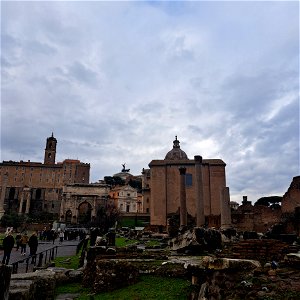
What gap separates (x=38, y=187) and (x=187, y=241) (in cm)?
7319

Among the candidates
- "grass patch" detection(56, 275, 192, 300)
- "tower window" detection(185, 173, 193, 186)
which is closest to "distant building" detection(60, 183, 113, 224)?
"tower window" detection(185, 173, 193, 186)

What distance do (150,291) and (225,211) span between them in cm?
1538

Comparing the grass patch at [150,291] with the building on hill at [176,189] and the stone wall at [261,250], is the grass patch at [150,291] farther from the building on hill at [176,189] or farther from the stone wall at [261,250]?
the building on hill at [176,189]

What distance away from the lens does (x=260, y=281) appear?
4.56 metres

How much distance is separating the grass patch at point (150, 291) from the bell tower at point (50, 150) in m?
78.7

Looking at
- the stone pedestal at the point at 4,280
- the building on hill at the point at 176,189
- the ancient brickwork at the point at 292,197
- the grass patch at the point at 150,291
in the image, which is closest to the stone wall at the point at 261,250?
the grass patch at the point at 150,291

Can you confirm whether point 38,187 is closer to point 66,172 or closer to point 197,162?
point 66,172

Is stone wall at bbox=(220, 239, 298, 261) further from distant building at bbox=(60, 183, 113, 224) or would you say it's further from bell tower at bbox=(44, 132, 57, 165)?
bell tower at bbox=(44, 132, 57, 165)

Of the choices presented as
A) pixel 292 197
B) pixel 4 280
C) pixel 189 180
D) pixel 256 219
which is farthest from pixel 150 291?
pixel 189 180

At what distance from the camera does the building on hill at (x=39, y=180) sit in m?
75.6

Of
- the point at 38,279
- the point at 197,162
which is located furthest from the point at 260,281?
the point at 197,162

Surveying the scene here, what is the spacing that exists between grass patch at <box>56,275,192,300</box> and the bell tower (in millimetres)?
78726

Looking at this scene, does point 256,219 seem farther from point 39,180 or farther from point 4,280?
point 39,180

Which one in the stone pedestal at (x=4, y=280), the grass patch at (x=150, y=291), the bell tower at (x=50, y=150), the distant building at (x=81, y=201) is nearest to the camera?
the stone pedestal at (x=4, y=280)
